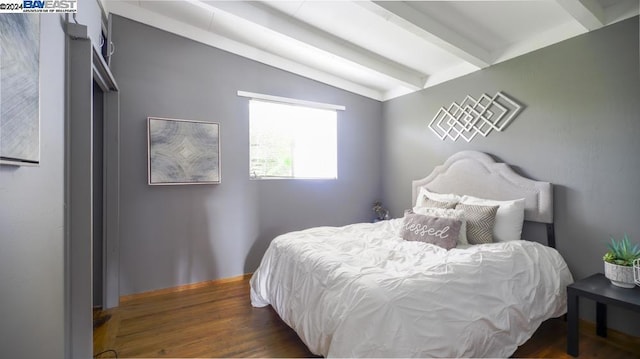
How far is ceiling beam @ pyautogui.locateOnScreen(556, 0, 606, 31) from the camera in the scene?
1.95 m

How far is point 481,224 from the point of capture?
2.38m

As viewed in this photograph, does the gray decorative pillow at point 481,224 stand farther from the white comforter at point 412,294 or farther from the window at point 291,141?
the window at point 291,141

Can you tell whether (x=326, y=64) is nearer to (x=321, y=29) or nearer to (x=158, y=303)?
(x=321, y=29)

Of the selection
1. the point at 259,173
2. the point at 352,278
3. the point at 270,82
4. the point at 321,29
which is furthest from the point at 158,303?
the point at 321,29

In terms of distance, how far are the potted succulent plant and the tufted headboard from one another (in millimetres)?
501

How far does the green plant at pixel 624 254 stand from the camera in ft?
5.96

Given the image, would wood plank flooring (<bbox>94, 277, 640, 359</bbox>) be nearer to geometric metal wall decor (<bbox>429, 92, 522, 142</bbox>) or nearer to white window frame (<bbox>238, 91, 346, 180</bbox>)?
white window frame (<bbox>238, 91, 346, 180</bbox>)

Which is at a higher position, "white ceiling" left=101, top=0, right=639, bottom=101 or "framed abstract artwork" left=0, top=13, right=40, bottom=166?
"white ceiling" left=101, top=0, right=639, bottom=101

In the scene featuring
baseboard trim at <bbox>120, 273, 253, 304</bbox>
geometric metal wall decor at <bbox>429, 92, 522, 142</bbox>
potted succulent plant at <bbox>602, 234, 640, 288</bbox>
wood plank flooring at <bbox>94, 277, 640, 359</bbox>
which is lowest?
wood plank flooring at <bbox>94, 277, 640, 359</bbox>

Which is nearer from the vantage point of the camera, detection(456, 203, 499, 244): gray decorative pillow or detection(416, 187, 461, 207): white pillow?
detection(456, 203, 499, 244): gray decorative pillow

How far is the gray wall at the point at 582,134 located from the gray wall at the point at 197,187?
2.20 metres

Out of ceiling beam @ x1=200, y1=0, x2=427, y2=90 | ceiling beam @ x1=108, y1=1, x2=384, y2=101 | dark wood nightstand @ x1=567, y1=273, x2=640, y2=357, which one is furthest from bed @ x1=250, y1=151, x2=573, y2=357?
ceiling beam @ x1=108, y1=1, x2=384, y2=101

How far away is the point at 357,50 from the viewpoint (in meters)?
3.10

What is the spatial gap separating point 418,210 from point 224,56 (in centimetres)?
280
